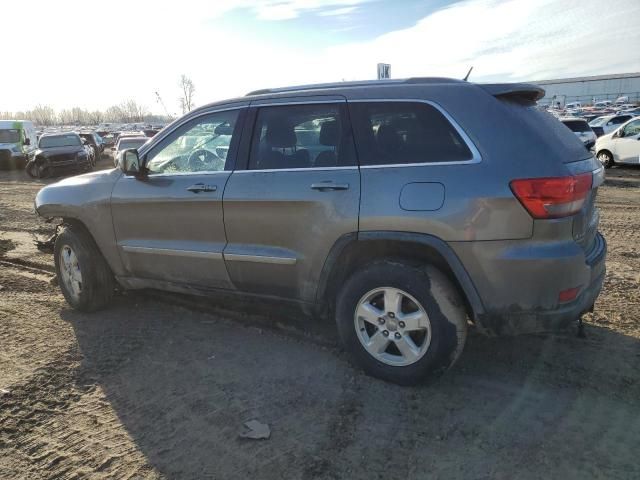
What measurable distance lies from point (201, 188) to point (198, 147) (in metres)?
0.46


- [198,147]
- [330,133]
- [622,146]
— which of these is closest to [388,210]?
[330,133]

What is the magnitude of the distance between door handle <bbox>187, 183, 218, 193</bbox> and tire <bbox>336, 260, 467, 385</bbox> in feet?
4.16

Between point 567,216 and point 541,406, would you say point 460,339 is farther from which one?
point 567,216

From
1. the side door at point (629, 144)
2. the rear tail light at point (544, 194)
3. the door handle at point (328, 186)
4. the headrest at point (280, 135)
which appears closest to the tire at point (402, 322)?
the door handle at point (328, 186)

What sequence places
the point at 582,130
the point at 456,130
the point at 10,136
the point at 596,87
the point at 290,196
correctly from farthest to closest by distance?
→ 1. the point at 596,87
2. the point at 10,136
3. the point at 582,130
4. the point at 290,196
5. the point at 456,130

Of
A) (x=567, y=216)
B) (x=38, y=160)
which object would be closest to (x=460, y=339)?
(x=567, y=216)

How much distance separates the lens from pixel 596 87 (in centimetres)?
12406

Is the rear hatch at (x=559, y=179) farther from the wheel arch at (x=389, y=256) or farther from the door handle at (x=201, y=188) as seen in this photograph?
the door handle at (x=201, y=188)

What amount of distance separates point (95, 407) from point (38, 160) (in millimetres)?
19172

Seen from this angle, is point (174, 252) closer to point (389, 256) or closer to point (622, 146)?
point (389, 256)

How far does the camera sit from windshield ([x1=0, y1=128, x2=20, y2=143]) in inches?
901

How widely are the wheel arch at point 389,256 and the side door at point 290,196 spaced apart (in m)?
0.06

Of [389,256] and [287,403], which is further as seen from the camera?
[389,256]

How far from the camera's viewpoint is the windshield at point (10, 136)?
2288 cm
